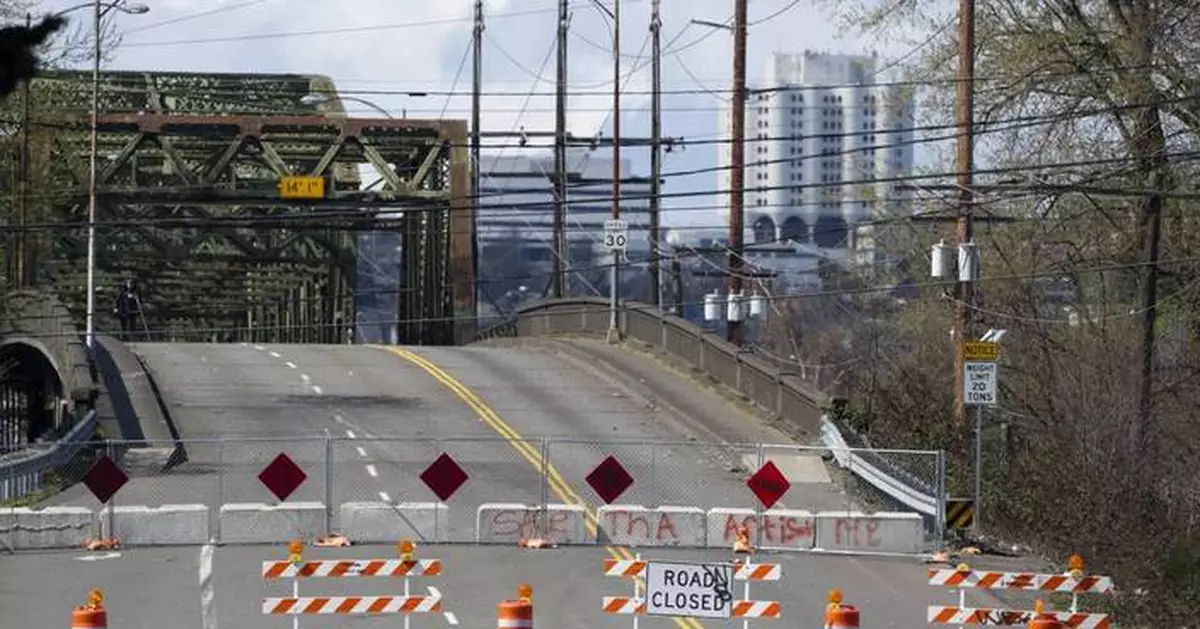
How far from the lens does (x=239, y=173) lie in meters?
85.8

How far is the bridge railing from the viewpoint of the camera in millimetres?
34062

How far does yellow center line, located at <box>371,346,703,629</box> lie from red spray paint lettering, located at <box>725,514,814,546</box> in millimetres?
1604

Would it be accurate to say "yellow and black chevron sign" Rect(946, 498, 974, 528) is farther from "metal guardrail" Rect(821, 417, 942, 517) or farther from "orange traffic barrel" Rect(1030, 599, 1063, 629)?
"orange traffic barrel" Rect(1030, 599, 1063, 629)

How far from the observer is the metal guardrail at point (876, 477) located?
107ft

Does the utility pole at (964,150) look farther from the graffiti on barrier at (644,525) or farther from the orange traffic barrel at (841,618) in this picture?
the orange traffic barrel at (841,618)

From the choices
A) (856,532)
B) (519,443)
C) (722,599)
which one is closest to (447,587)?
(722,599)

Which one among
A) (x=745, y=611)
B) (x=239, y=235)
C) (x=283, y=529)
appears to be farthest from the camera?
(x=239, y=235)

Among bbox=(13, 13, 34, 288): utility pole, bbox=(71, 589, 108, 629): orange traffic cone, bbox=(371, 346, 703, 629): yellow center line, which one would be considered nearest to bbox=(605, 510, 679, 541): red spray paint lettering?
bbox=(371, 346, 703, 629): yellow center line

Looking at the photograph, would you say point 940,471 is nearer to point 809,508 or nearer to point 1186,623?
point 809,508

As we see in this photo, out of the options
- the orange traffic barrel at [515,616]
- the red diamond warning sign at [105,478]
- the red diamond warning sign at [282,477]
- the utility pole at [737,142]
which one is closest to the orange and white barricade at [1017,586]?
the orange traffic barrel at [515,616]

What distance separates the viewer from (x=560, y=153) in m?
69.7

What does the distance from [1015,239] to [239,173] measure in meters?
47.0

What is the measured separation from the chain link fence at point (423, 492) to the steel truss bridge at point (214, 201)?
16.2 ft

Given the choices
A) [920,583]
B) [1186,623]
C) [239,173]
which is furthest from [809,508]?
[239,173]
